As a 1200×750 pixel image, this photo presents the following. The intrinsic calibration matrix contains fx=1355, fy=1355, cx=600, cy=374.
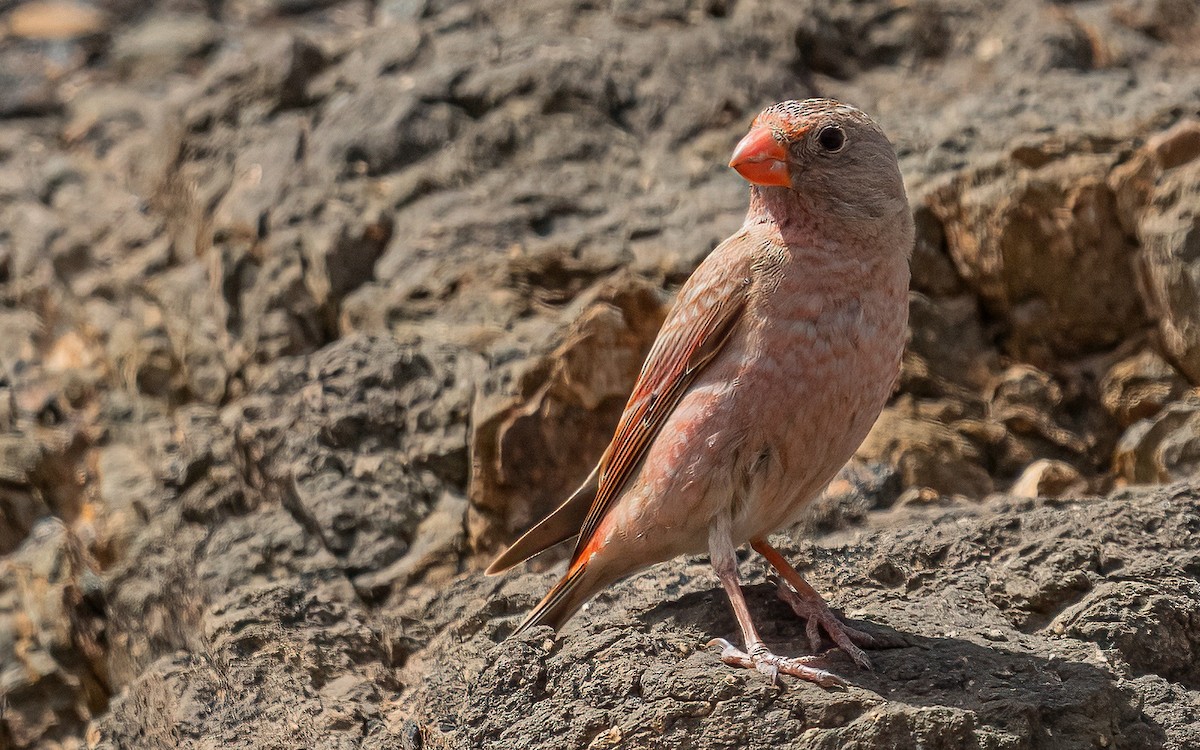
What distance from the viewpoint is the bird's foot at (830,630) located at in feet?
13.7

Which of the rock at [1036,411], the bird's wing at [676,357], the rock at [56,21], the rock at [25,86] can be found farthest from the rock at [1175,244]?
the rock at [56,21]

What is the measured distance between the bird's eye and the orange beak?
127 millimetres

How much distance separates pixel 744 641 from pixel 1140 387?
2.99 metres

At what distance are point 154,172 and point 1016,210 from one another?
565cm

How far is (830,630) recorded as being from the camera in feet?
14.0

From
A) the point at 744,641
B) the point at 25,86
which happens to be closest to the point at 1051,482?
the point at 744,641

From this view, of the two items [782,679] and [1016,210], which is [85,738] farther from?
[1016,210]

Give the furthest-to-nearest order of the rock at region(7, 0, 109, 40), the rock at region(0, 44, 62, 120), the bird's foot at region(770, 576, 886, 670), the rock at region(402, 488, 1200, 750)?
the rock at region(7, 0, 109, 40) → the rock at region(0, 44, 62, 120) → the bird's foot at region(770, 576, 886, 670) → the rock at region(402, 488, 1200, 750)

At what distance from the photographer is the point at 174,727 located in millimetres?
4734

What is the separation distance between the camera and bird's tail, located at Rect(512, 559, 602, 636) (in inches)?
183

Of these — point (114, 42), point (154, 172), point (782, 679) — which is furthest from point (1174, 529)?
point (114, 42)

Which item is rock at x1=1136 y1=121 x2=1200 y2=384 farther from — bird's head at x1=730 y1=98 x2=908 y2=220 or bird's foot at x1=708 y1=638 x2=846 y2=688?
bird's foot at x1=708 y1=638 x2=846 y2=688

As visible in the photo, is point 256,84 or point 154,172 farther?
point 154,172

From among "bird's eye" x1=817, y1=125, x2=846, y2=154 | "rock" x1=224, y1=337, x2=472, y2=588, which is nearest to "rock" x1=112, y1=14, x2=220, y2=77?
"rock" x1=224, y1=337, x2=472, y2=588
